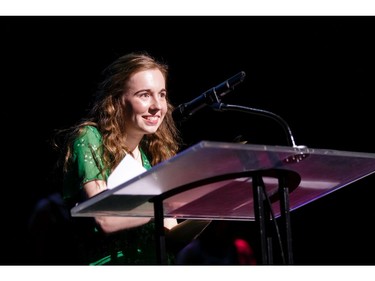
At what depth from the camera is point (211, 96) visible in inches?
80.8

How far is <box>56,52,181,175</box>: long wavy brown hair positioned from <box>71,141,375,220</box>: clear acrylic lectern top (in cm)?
45

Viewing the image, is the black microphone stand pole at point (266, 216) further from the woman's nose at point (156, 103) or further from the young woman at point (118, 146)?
the woman's nose at point (156, 103)

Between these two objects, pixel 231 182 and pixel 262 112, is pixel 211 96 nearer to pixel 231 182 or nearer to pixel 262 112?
pixel 262 112

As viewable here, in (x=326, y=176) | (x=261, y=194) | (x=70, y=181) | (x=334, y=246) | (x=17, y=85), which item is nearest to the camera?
(x=261, y=194)

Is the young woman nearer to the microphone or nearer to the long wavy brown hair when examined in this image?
the long wavy brown hair

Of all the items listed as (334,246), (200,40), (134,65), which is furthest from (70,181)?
(334,246)

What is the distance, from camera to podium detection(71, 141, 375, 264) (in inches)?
66.3

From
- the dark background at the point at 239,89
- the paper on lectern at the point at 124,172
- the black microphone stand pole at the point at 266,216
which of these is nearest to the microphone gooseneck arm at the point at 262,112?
the black microphone stand pole at the point at 266,216

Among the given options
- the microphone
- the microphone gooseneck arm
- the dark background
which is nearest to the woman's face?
the microphone

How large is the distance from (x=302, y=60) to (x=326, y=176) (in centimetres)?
210

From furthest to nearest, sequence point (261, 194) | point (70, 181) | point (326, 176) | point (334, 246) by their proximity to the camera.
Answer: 1. point (334, 246)
2. point (70, 181)
3. point (326, 176)
4. point (261, 194)

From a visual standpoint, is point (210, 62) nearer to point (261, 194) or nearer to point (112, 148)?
point (112, 148)

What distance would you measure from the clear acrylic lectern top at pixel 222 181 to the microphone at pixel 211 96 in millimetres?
266

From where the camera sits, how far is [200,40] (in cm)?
403
